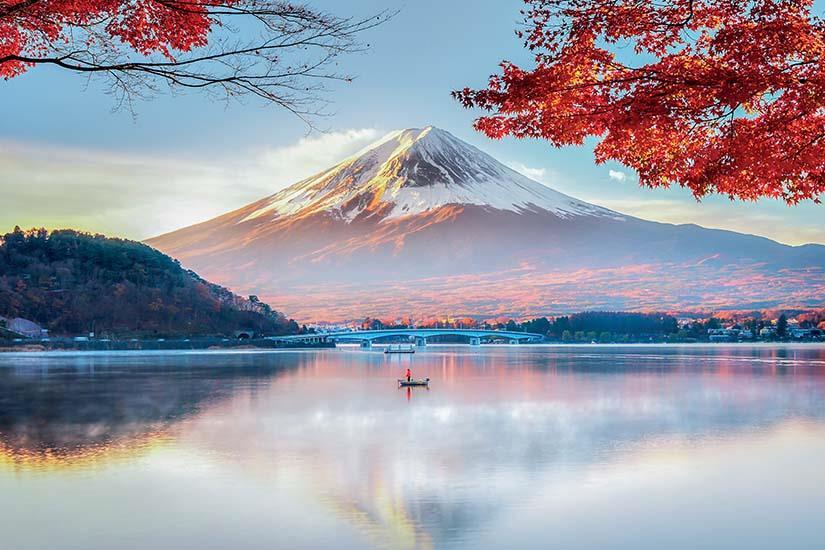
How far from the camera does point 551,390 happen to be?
27.2 meters

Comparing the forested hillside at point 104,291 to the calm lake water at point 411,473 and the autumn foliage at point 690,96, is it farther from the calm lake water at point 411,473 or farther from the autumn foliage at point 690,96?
the autumn foliage at point 690,96

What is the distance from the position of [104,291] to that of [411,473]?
99164 millimetres

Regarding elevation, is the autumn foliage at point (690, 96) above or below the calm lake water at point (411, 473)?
above

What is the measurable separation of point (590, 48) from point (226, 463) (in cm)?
723

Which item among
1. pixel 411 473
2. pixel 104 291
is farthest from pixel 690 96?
pixel 104 291

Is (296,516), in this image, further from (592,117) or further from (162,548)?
(592,117)

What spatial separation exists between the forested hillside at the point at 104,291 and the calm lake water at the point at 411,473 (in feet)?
271

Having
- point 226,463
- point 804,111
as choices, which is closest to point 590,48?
point 804,111

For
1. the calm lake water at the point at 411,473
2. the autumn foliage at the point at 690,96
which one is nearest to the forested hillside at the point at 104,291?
the calm lake water at the point at 411,473

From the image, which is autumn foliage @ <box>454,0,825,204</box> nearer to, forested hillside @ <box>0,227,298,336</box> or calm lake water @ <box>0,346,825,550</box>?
calm lake water @ <box>0,346,825,550</box>

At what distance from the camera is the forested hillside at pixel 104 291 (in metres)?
101

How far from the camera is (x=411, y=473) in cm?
1143

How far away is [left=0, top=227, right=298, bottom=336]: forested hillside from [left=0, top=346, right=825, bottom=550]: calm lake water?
82.7 meters

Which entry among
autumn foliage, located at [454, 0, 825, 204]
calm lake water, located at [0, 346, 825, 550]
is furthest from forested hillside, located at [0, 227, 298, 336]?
autumn foliage, located at [454, 0, 825, 204]
